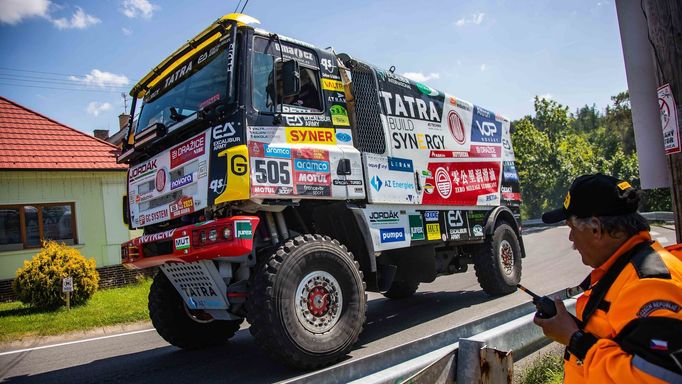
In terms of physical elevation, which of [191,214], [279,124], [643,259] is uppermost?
[279,124]

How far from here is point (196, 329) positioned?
590cm

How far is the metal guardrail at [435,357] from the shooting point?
7.42ft

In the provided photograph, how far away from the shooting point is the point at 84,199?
14.4m

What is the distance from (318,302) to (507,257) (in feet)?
15.3

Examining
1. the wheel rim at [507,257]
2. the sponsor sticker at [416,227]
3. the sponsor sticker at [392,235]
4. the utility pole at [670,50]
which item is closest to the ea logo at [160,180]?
the sponsor sticker at [392,235]

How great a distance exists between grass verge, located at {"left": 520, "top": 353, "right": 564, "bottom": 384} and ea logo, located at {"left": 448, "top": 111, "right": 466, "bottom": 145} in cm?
417

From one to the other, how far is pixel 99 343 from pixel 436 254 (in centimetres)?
530

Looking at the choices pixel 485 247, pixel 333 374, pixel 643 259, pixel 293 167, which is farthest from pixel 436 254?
pixel 643 259

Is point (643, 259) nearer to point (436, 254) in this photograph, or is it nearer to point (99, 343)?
point (436, 254)

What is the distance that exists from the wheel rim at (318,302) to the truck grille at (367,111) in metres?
1.75

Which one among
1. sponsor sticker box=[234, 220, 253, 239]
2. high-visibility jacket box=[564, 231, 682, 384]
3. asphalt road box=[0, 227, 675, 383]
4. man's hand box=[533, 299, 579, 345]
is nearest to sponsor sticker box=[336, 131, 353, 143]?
sponsor sticker box=[234, 220, 253, 239]

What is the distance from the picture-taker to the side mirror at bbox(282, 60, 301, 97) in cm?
473

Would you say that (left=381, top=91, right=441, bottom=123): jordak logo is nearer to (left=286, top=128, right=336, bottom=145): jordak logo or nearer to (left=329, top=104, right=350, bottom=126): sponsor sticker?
(left=329, top=104, right=350, bottom=126): sponsor sticker

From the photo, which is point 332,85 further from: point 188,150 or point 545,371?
point 545,371
